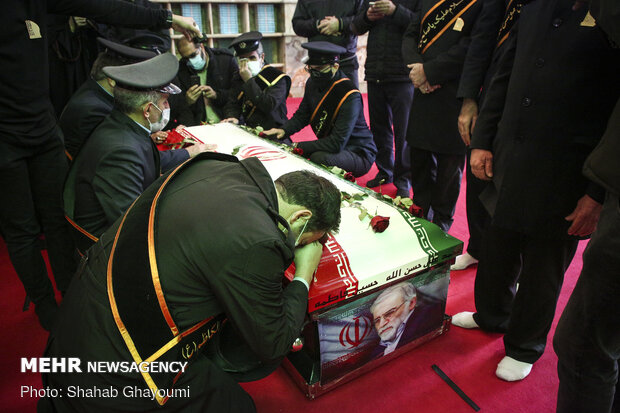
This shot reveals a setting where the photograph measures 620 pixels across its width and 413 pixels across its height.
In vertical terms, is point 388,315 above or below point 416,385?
above

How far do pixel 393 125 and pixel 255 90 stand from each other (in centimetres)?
118

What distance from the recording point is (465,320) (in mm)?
1852

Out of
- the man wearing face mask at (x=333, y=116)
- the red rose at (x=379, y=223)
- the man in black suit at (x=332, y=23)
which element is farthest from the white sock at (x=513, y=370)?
the man in black suit at (x=332, y=23)

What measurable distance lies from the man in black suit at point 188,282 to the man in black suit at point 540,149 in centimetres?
65

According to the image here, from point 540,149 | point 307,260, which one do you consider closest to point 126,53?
point 307,260

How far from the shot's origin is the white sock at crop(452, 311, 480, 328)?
6.06 feet

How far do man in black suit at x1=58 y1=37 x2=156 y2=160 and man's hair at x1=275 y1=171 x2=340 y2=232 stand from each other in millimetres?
1371

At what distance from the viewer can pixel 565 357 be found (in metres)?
1.06

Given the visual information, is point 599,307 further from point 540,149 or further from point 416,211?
point 416,211

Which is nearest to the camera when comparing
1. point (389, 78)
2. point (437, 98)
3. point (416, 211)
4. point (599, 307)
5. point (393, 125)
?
point (599, 307)

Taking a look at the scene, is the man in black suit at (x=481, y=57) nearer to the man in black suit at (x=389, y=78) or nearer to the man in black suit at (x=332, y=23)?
the man in black suit at (x=389, y=78)

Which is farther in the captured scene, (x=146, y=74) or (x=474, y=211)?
(x=474, y=211)

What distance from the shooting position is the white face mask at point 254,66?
3.57 meters

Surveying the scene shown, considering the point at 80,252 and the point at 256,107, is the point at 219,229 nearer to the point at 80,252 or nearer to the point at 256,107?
the point at 80,252
